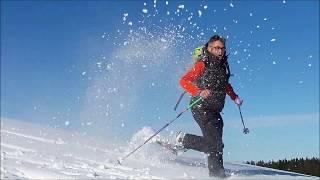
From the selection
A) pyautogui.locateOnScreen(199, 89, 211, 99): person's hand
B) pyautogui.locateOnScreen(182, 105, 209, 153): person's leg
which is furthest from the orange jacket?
pyautogui.locateOnScreen(182, 105, 209, 153): person's leg

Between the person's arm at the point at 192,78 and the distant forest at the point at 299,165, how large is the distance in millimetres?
8038

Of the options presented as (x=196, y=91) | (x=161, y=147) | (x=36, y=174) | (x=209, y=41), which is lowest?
(x=36, y=174)

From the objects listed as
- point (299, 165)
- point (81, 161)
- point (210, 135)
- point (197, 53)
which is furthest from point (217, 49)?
point (299, 165)

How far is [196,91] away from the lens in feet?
27.7

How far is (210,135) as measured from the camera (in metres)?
8.62

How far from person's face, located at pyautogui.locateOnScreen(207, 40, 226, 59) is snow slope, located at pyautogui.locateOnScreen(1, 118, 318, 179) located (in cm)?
194

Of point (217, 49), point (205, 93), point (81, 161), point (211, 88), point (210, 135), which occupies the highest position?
point (217, 49)

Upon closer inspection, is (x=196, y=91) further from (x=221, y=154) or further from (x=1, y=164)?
(x=1, y=164)

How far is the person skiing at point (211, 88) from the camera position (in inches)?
336

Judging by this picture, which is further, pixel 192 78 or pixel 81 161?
pixel 192 78

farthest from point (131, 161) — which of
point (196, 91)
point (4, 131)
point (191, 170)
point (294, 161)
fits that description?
point (294, 161)

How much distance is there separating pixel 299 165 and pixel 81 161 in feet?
36.4

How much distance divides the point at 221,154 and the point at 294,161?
9309 millimetres

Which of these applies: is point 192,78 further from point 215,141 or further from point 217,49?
point 215,141
